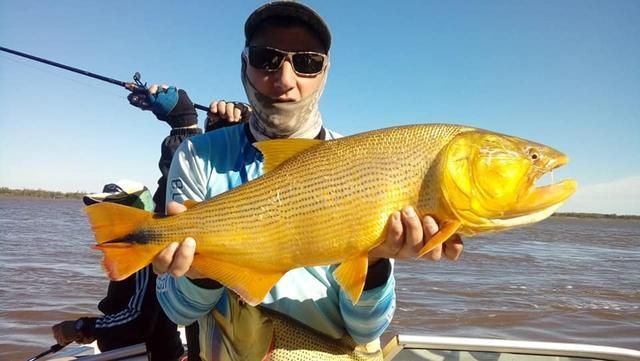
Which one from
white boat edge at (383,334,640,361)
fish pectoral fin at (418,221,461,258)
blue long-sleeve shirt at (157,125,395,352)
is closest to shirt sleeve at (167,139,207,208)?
blue long-sleeve shirt at (157,125,395,352)

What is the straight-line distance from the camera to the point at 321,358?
9.54 ft

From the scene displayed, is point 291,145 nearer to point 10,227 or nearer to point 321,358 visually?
point 321,358

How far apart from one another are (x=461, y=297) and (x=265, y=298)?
11.7 m

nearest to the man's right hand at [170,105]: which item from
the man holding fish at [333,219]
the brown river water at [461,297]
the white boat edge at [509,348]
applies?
the white boat edge at [509,348]

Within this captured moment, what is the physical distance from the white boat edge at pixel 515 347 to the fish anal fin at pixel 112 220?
128 inches

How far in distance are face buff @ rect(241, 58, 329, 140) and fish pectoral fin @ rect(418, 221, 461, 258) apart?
4.00 ft

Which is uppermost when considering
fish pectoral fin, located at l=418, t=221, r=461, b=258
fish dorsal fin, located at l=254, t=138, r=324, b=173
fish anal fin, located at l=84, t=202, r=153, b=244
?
fish dorsal fin, located at l=254, t=138, r=324, b=173

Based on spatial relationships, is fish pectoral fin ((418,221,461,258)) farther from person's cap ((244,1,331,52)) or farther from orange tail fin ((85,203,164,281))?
person's cap ((244,1,331,52))

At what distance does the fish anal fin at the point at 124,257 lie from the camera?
246 centimetres

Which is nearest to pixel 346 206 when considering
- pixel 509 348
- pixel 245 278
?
pixel 245 278

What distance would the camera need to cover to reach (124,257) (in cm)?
248

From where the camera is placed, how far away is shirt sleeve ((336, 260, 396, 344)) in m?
2.85

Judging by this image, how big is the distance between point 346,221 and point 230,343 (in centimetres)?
114

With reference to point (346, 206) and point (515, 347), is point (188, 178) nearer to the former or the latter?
point (346, 206)
